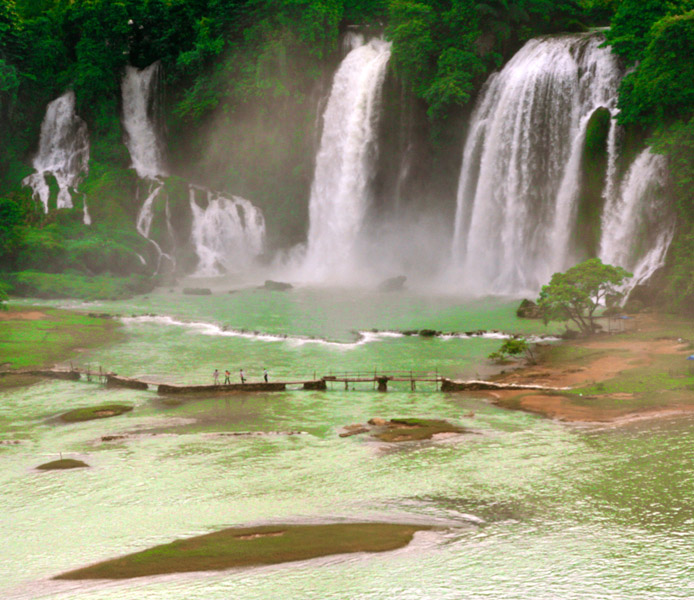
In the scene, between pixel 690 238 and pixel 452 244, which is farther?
pixel 452 244

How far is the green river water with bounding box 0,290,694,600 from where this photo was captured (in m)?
20.7

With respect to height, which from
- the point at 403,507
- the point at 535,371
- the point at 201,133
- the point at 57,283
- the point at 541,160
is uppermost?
the point at 201,133

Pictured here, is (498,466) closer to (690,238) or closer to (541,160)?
(690,238)

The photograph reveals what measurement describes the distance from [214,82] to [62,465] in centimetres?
6196

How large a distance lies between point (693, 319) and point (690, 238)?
4.80m

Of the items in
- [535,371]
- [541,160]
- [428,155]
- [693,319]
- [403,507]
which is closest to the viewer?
[403,507]

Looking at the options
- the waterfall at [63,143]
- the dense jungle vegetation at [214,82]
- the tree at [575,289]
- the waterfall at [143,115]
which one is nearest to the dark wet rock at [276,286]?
the dense jungle vegetation at [214,82]

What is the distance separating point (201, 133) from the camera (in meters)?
86.9

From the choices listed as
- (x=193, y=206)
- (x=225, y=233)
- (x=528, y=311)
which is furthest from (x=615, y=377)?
(x=193, y=206)

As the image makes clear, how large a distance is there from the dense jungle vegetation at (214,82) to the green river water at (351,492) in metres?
32.9

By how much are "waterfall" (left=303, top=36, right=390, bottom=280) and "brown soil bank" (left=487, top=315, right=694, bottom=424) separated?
1439 inches

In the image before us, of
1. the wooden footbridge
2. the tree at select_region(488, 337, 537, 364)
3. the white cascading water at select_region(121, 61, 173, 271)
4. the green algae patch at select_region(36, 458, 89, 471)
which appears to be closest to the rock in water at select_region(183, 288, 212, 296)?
the white cascading water at select_region(121, 61, 173, 271)

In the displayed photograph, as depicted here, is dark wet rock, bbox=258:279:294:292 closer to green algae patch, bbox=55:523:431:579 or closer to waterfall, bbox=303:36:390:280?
waterfall, bbox=303:36:390:280

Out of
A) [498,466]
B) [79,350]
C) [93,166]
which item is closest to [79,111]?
[93,166]
